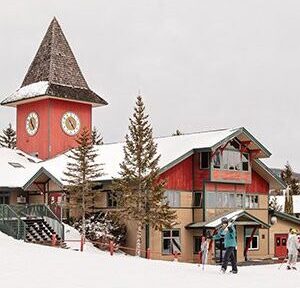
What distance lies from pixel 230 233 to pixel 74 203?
1874cm

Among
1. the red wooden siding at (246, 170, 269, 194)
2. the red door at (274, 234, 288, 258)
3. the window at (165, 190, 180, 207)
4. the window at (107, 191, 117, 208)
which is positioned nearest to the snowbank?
the window at (107, 191, 117, 208)

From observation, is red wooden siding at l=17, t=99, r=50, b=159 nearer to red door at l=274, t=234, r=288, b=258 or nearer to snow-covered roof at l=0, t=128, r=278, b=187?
snow-covered roof at l=0, t=128, r=278, b=187

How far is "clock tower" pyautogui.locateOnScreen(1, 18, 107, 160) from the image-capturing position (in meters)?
46.6

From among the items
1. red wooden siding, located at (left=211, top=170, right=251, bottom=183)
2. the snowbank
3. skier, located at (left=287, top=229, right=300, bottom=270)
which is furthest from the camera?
red wooden siding, located at (left=211, top=170, right=251, bottom=183)

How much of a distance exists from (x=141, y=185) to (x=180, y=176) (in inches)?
165

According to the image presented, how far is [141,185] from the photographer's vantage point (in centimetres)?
3412

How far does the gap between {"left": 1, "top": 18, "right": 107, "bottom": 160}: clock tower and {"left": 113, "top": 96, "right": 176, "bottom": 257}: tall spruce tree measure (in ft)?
42.0

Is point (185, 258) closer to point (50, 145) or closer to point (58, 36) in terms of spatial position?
point (50, 145)

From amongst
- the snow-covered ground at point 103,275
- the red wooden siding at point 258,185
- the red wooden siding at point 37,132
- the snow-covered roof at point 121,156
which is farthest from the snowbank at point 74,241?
the red wooden siding at point 258,185

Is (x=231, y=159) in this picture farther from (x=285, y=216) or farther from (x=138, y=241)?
(x=138, y=241)

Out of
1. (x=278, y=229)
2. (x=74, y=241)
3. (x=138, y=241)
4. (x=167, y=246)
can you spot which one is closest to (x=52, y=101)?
(x=167, y=246)

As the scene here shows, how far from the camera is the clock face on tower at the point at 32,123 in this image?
47625mm

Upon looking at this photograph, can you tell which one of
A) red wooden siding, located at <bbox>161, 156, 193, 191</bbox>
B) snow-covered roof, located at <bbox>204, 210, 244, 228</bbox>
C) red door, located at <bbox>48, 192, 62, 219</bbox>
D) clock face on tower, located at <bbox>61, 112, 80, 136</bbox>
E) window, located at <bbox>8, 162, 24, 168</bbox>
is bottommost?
snow-covered roof, located at <bbox>204, 210, 244, 228</bbox>

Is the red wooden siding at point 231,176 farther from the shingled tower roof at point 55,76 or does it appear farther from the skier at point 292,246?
the skier at point 292,246
